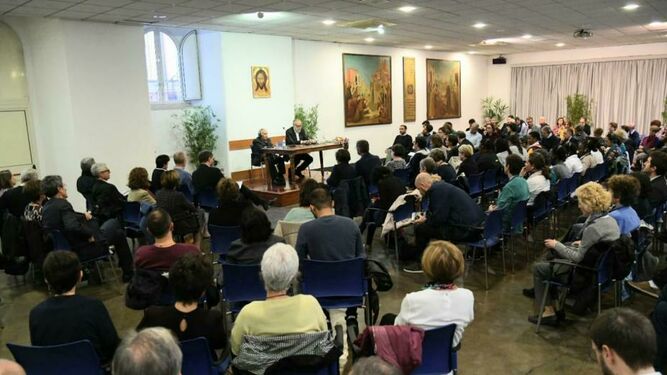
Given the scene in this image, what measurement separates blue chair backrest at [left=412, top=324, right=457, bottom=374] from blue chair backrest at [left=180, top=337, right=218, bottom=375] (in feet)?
3.42

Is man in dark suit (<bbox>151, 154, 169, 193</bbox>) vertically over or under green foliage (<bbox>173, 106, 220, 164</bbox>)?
under

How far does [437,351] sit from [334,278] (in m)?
1.18

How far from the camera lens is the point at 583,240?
397 cm

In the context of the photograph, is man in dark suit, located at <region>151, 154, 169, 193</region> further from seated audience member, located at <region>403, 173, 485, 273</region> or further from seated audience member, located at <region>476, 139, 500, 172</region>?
seated audience member, located at <region>476, 139, 500, 172</region>

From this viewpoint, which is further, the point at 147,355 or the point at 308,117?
the point at 308,117

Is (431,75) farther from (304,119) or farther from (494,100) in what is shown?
(304,119)

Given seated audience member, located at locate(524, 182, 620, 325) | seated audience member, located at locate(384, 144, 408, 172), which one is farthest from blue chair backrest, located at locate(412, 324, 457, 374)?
seated audience member, located at locate(384, 144, 408, 172)

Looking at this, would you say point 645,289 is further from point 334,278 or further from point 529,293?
point 334,278

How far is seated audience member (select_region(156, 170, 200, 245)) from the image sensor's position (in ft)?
17.1

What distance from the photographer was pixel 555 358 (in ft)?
12.4

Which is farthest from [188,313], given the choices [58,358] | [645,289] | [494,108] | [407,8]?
[494,108]

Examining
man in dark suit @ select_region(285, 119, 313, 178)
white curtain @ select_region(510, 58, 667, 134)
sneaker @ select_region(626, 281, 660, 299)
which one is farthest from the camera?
white curtain @ select_region(510, 58, 667, 134)

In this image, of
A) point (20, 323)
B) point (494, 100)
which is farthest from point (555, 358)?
point (494, 100)

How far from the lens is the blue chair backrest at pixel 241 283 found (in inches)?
141
